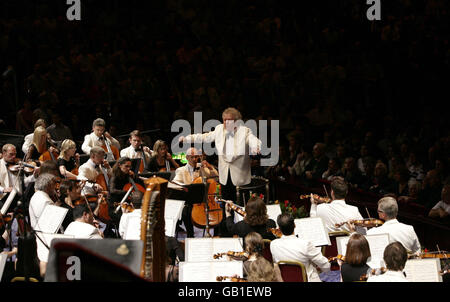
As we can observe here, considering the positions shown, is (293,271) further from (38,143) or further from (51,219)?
(38,143)

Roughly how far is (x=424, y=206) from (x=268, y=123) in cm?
424

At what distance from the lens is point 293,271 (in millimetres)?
4316

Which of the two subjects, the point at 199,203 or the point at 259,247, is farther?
the point at 199,203

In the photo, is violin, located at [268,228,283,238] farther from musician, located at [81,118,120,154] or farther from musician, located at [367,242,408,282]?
musician, located at [81,118,120,154]

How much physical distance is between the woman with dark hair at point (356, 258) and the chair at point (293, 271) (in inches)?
14.0

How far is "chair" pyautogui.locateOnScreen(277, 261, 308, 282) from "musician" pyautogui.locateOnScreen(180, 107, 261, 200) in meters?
2.43

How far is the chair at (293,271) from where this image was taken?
428 cm

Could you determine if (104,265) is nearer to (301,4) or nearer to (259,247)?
(259,247)

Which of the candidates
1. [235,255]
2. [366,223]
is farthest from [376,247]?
[235,255]

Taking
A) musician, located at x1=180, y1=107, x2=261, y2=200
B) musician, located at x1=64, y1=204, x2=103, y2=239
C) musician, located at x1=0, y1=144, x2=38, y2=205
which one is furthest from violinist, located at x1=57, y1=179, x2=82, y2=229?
musician, located at x1=180, y1=107, x2=261, y2=200

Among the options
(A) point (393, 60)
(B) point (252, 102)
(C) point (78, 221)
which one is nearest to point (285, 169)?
(B) point (252, 102)

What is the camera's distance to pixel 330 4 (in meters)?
13.6

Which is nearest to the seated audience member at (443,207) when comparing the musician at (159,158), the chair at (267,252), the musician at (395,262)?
the chair at (267,252)

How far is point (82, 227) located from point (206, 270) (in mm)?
1342
